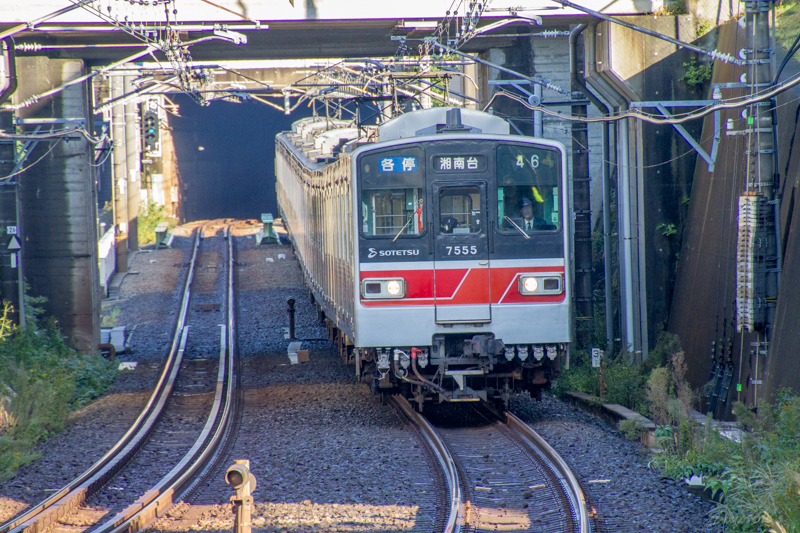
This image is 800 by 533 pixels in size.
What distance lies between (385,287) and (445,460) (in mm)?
2038

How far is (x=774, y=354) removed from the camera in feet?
30.4

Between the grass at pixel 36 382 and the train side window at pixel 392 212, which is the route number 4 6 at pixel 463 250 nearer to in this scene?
the train side window at pixel 392 212

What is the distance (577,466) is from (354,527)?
261 cm

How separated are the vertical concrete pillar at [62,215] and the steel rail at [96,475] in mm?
2784

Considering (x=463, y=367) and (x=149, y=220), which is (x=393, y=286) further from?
(x=149, y=220)

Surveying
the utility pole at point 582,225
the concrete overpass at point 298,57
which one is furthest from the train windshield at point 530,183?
the concrete overpass at point 298,57

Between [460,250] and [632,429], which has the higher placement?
[460,250]

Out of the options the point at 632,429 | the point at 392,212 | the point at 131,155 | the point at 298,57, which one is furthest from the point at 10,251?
the point at 131,155

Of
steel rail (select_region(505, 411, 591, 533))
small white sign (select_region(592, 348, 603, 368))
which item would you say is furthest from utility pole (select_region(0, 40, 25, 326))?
small white sign (select_region(592, 348, 603, 368))

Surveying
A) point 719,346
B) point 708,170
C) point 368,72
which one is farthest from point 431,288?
point 368,72

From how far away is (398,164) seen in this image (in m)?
9.38

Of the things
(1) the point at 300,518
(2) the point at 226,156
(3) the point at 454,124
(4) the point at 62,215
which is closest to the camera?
(1) the point at 300,518

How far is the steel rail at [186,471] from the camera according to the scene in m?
6.57

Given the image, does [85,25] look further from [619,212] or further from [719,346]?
[719,346]
